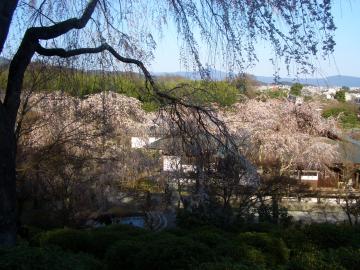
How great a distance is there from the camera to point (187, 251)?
399 cm

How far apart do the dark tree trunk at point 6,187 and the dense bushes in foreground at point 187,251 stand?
181mm

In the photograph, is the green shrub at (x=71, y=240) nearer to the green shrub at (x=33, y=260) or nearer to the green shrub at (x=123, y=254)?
the green shrub at (x=123, y=254)

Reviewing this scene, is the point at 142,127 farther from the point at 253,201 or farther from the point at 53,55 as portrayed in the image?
the point at 53,55

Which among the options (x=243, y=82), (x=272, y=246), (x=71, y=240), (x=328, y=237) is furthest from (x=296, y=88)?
(x=71, y=240)

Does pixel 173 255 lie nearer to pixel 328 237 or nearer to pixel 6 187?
pixel 6 187

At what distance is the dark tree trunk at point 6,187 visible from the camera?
4.06m

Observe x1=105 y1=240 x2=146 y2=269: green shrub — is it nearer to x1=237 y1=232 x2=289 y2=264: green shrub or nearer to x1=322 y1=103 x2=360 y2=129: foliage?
x1=237 y1=232 x2=289 y2=264: green shrub

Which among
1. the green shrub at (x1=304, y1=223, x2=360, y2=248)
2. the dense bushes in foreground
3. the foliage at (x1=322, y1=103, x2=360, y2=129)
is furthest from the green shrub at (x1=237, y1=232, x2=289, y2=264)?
the foliage at (x1=322, y1=103, x2=360, y2=129)

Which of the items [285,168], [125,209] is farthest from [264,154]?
[125,209]

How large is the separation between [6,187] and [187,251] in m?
1.58

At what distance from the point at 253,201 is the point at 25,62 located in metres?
11.8

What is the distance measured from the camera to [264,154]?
21188mm

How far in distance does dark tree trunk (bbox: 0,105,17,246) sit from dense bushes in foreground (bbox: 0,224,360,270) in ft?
0.59

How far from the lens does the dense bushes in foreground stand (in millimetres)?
3094
